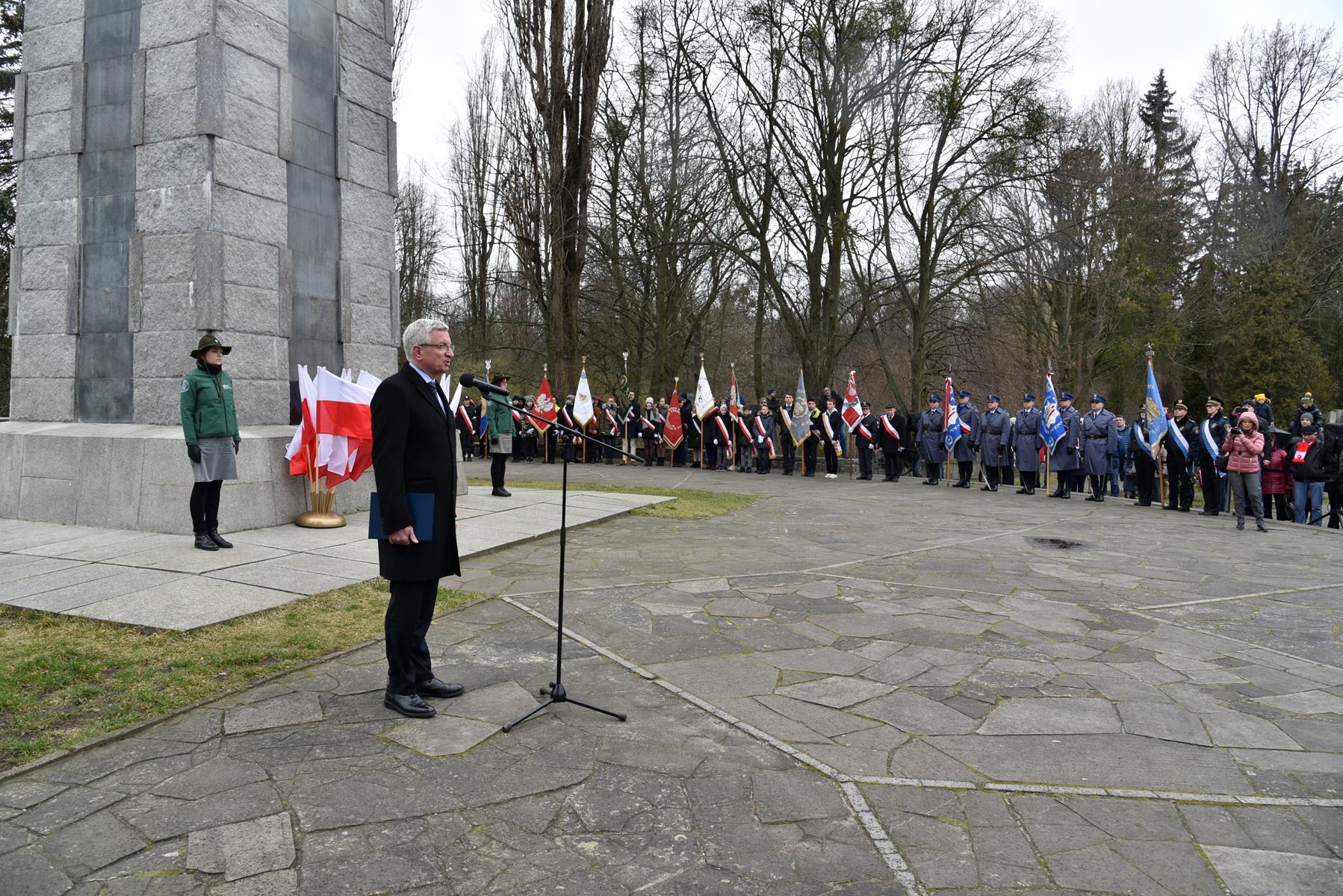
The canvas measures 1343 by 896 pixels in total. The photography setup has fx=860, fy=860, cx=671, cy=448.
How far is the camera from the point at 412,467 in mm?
4238

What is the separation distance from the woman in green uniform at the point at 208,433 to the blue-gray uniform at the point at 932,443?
47.5ft

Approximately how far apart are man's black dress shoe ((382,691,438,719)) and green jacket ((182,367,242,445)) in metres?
4.61

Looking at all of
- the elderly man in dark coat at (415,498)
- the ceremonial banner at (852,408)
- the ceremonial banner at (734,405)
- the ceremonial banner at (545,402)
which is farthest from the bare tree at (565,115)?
the elderly man in dark coat at (415,498)

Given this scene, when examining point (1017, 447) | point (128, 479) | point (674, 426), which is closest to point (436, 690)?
point (128, 479)

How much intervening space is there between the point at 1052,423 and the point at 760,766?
48.2 ft

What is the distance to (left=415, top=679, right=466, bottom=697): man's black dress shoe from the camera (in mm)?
4305

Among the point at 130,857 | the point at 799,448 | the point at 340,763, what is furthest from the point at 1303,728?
the point at 799,448

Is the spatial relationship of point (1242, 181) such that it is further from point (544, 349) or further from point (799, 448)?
point (544, 349)

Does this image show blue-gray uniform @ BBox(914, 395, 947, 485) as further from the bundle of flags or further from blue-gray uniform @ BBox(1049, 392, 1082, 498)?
the bundle of flags

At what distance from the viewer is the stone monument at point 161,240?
8508mm

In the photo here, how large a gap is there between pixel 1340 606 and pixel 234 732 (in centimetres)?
797

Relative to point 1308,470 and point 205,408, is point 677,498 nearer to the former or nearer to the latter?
point 205,408

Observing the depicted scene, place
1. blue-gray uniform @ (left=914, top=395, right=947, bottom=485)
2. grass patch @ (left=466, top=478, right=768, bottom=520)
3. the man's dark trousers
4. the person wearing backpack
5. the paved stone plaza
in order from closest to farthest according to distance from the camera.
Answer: the paved stone plaza, the man's dark trousers, grass patch @ (left=466, top=478, right=768, bottom=520), the person wearing backpack, blue-gray uniform @ (left=914, top=395, right=947, bottom=485)

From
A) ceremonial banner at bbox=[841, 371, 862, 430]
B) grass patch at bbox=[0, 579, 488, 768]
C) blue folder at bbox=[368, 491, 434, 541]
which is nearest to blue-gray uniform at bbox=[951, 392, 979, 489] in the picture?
ceremonial banner at bbox=[841, 371, 862, 430]
